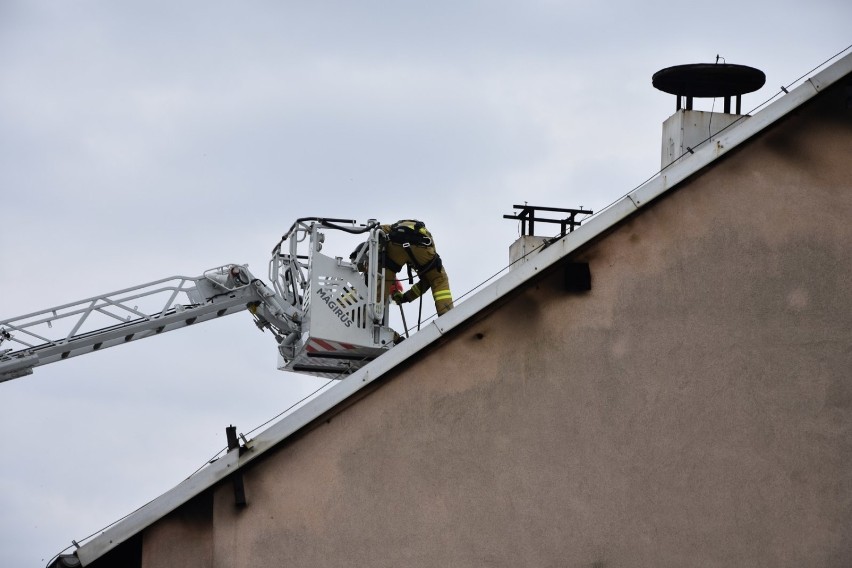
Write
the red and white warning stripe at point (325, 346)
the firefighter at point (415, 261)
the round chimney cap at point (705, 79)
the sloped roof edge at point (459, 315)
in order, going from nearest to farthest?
the sloped roof edge at point (459, 315), the red and white warning stripe at point (325, 346), the firefighter at point (415, 261), the round chimney cap at point (705, 79)

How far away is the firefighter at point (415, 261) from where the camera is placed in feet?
59.4

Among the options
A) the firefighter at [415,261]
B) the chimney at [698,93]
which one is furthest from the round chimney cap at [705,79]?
the firefighter at [415,261]

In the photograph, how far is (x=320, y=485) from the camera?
1400 cm

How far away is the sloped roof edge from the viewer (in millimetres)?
13844

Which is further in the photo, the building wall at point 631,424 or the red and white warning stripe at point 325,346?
the red and white warning stripe at point 325,346

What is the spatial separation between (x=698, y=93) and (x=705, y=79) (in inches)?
10.3

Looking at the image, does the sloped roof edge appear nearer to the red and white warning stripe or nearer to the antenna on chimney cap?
the red and white warning stripe

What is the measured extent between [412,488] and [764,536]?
12.0ft

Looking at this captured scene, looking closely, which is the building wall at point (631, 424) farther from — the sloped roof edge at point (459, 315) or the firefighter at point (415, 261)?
the firefighter at point (415, 261)

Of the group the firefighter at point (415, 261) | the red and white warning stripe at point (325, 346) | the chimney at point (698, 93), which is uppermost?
the chimney at point (698, 93)

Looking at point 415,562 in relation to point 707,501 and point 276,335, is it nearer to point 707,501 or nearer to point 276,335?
point 707,501

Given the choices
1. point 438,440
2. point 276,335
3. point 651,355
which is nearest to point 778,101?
point 651,355

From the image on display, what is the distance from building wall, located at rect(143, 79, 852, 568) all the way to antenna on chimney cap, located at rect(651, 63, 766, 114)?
4223 millimetres

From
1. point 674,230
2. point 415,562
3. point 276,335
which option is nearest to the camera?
point 415,562
